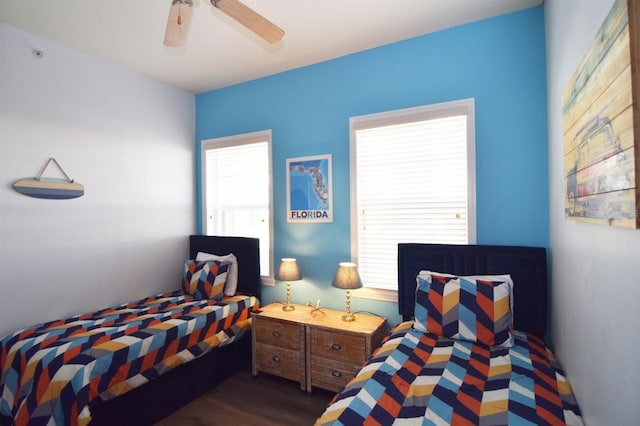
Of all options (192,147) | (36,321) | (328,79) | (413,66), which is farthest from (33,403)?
(413,66)

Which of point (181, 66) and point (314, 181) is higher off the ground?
point (181, 66)

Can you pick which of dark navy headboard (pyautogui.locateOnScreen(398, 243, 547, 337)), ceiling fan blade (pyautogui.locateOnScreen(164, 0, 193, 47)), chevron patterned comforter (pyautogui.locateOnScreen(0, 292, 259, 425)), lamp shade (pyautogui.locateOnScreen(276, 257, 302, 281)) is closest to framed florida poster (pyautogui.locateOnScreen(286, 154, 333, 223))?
lamp shade (pyautogui.locateOnScreen(276, 257, 302, 281))

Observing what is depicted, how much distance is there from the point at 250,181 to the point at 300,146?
0.69m

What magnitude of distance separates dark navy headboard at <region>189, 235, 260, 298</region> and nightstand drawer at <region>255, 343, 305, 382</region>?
61 centimetres

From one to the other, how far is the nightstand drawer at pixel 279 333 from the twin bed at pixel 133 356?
0.24 m

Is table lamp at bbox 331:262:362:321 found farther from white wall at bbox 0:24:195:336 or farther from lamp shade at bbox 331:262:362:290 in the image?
white wall at bbox 0:24:195:336

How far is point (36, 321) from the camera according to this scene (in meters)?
2.44

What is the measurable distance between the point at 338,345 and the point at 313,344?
21cm

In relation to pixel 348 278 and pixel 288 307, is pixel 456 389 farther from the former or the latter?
pixel 288 307

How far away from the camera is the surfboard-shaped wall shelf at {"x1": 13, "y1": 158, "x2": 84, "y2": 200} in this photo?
7.75 feet

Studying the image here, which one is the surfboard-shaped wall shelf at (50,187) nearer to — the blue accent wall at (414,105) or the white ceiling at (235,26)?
the white ceiling at (235,26)

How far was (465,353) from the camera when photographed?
70.0 inches

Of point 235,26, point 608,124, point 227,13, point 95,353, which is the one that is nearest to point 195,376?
point 95,353

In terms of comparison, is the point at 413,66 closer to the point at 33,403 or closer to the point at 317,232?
the point at 317,232
